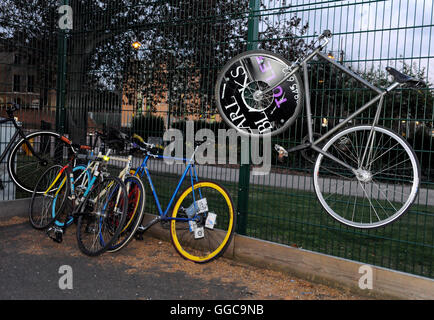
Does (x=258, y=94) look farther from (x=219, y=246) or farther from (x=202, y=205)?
(x=219, y=246)

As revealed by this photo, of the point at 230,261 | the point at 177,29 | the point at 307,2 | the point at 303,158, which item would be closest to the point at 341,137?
the point at 303,158

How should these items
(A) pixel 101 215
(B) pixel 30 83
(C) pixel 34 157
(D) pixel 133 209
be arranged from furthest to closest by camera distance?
(B) pixel 30 83 < (C) pixel 34 157 < (D) pixel 133 209 < (A) pixel 101 215

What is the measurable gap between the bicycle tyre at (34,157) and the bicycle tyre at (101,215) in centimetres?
108

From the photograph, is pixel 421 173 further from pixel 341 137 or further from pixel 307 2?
pixel 307 2

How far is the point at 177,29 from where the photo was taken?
4.73 meters

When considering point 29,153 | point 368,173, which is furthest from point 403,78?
point 29,153

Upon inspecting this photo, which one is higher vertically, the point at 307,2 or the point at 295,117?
the point at 307,2

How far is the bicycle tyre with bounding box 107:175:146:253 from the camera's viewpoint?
4.07 metres

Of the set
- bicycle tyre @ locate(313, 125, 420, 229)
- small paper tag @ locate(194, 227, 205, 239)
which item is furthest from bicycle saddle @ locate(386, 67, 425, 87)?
small paper tag @ locate(194, 227, 205, 239)

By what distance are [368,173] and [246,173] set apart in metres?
1.34

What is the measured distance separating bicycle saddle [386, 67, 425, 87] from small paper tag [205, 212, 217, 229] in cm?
201

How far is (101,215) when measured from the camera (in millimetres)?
4133

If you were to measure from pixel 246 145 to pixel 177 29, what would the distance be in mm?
1664

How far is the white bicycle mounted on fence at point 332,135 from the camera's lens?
10.5 feet
